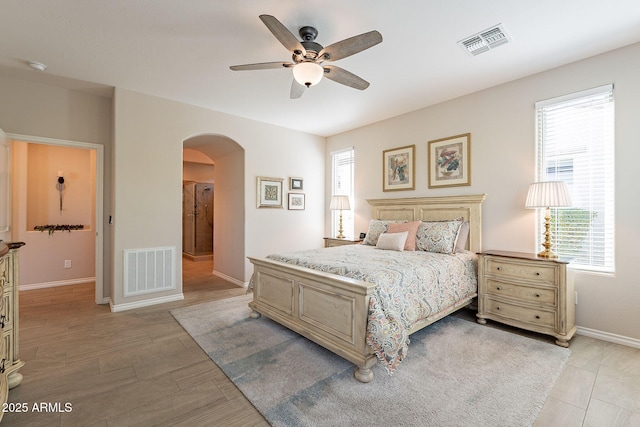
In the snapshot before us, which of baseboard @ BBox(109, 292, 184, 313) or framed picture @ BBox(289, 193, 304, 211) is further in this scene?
framed picture @ BBox(289, 193, 304, 211)

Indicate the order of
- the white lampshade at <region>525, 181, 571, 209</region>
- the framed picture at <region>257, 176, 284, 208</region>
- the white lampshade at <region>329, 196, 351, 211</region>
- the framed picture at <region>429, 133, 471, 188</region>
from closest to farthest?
the white lampshade at <region>525, 181, 571, 209</region> < the framed picture at <region>429, 133, 471, 188</region> < the framed picture at <region>257, 176, 284, 208</region> < the white lampshade at <region>329, 196, 351, 211</region>

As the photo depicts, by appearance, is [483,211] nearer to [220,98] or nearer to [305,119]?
[305,119]

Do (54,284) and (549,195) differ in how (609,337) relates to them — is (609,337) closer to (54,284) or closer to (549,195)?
(549,195)

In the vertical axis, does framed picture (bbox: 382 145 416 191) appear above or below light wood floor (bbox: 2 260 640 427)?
above

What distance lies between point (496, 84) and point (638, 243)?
2175 mm

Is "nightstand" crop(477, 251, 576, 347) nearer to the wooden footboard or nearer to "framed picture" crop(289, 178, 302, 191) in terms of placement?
the wooden footboard

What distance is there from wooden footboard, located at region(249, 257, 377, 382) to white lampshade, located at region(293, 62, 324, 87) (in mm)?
1601

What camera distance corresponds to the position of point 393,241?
3689 mm

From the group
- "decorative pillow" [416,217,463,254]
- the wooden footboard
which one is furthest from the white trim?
"decorative pillow" [416,217,463,254]

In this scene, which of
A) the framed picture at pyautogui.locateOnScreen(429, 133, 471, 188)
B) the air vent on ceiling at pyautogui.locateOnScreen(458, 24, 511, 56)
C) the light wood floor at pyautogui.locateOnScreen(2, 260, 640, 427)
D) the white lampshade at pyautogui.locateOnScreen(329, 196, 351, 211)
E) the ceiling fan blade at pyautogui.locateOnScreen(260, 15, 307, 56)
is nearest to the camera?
the light wood floor at pyautogui.locateOnScreen(2, 260, 640, 427)

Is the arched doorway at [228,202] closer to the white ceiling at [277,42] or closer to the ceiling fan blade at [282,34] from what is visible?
the white ceiling at [277,42]

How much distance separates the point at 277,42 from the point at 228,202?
325 centimetres

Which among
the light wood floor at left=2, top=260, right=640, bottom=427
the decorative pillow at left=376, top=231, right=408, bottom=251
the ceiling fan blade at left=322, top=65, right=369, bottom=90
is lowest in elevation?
the light wood floor at left=2, top=260, right=640, bottom=427

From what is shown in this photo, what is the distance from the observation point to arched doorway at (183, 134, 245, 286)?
4.90 metres
